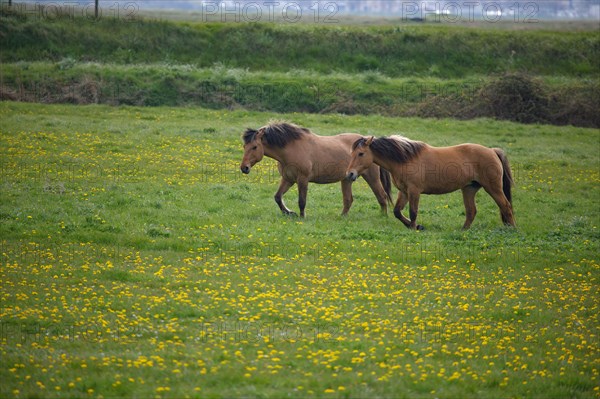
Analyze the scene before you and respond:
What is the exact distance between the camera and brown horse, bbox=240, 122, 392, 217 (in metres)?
18.4

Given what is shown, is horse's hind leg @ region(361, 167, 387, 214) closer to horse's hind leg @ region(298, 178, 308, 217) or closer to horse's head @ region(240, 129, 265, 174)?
horse's hind leg @ region(298, 178, 308, 217)

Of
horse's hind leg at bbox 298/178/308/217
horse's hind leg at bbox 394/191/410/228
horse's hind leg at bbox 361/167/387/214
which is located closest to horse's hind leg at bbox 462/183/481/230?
horse's hind leg at bbox 394/191/410/228

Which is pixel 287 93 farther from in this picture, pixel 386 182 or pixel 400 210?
pixel 400 210

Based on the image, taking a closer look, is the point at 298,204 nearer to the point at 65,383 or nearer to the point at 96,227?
the point at 96,227

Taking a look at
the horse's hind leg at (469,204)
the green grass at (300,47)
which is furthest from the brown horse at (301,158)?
the green grass at (300,47)

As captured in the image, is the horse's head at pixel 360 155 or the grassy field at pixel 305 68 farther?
the grassy field at pixel 305 68

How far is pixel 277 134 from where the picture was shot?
60.6 feet

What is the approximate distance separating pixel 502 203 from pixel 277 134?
→ 575 cm

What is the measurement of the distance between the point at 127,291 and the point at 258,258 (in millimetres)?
3072

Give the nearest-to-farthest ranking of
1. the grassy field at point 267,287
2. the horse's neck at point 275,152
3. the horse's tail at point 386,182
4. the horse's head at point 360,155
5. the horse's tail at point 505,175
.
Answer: the grassy field at point 267,287 → the horse's head at point 360,155 → the horse's tail at point 505,175 → the horse's neck at point 275,152 → the horse's tail at point 386,182

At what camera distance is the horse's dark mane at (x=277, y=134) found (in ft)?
60.5

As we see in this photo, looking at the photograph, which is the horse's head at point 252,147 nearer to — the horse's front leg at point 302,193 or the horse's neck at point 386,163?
the horse's front leg at point 302,193

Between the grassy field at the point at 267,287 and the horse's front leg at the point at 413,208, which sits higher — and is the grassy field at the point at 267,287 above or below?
below

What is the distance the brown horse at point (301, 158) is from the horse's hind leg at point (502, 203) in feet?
9.21
